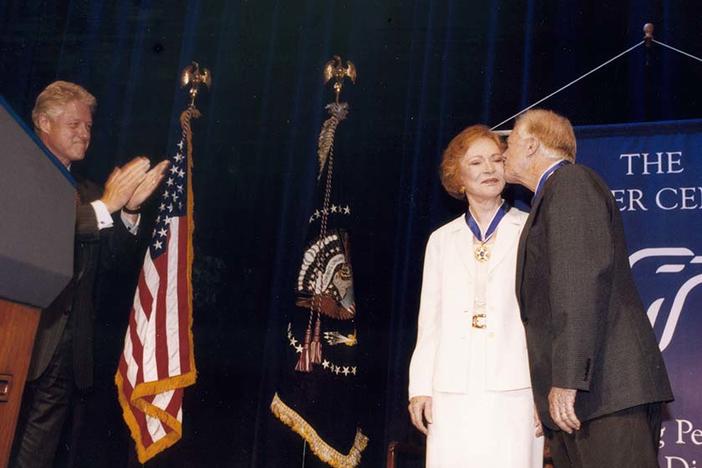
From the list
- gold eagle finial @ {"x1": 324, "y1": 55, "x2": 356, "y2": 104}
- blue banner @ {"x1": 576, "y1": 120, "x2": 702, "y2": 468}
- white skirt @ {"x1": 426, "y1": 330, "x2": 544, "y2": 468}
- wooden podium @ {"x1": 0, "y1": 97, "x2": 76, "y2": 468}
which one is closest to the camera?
wooden podium @ {"x1": 0, "y1": 97, "x2": 76, "y2": 468}

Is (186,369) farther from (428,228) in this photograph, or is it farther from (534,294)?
(534,294)

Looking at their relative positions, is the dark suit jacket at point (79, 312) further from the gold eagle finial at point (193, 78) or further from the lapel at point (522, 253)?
the lapel at point (522, 253)

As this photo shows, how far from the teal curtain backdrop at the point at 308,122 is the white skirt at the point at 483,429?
2.92 feet

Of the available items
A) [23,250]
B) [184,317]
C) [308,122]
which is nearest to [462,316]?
[23,250]

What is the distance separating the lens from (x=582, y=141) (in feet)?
10.0

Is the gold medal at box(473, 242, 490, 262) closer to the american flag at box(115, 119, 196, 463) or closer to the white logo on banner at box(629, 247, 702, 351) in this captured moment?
the white logo on banner at box(629, 247, 702, 351)

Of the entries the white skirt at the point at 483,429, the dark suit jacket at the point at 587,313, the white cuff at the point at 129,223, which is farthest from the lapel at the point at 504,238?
the white cuff at the point at 129,223

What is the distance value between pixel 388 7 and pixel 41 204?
9.90 ft

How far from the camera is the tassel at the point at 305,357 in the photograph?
324 cm

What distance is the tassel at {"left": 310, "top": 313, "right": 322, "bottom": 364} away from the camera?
3234mm

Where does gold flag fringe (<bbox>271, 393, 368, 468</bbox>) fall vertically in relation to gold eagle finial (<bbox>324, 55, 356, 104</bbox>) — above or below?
below

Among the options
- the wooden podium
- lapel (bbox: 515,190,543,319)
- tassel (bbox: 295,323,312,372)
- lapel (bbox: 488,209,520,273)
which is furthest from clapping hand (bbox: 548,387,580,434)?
tassel (bbox: 295,323,312,372)

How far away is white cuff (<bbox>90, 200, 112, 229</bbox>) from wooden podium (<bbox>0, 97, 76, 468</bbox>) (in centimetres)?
167

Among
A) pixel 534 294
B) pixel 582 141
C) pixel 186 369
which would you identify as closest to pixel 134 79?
pixel 186 369
